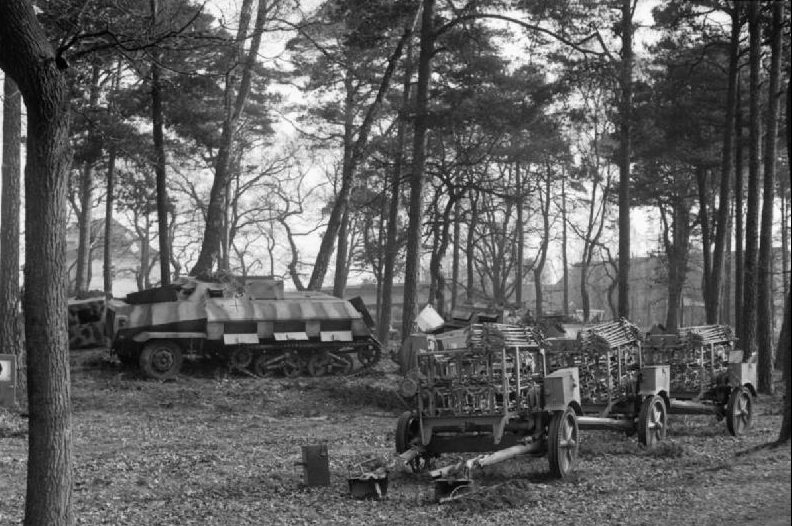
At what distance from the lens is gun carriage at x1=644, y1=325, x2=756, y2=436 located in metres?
12.9

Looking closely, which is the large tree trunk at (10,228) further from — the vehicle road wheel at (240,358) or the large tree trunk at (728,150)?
the large tree trunk at (728,150)

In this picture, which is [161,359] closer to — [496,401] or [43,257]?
[496,401]

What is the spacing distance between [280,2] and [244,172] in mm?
24832

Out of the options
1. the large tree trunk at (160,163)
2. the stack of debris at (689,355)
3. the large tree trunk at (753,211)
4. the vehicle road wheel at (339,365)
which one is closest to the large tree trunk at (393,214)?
the vehicle road wheel at (339,365)

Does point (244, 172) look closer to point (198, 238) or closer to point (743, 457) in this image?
point (198, 238)

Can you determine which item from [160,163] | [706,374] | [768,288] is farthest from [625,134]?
[160,163]

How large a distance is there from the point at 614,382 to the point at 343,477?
142 inches

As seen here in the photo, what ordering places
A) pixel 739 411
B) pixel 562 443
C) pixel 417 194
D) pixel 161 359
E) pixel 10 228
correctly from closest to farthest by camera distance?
pixel 562 443 < pixel 739 411 < pixel 10 228 < pixel 161 359 < pixel 417 194

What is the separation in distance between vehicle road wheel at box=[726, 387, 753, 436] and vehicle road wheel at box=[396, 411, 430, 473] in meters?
4.63

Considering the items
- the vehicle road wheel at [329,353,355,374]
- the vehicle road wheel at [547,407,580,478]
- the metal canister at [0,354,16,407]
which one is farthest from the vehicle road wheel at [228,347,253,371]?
the vehicle road wheel at [547,407,580,478]

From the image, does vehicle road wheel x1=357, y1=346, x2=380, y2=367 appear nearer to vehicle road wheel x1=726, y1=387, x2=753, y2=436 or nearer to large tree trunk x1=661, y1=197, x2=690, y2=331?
vehicle road wheel x1=726, y1=387, x2=753, y2=436

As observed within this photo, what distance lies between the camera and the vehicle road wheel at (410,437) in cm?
1020

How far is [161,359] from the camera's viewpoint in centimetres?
2091

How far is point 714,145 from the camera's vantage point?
27062mm
